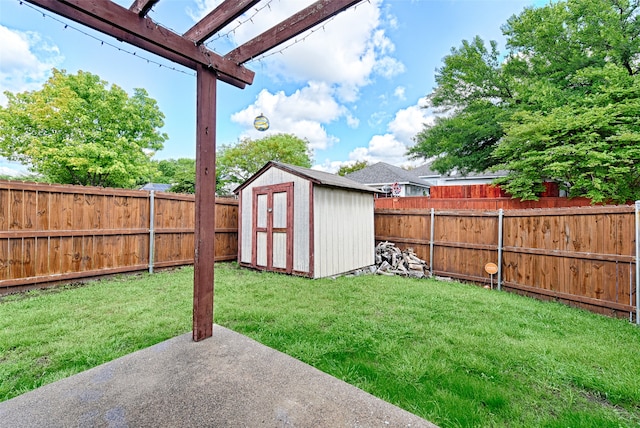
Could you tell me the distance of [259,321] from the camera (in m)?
3.00

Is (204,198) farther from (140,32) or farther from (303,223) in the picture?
(303,223)

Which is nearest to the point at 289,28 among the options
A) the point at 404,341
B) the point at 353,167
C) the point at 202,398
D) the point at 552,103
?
the point at 202,398

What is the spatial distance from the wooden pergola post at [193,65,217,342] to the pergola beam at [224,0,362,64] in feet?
1.12

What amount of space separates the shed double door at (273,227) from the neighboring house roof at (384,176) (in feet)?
38.9

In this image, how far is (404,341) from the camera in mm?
2555

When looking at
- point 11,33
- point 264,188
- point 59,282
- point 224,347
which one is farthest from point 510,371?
point 11,33

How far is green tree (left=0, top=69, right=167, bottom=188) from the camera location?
39.5 ft

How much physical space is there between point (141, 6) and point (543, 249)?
5731mm

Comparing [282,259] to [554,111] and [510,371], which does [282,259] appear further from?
[554,111]

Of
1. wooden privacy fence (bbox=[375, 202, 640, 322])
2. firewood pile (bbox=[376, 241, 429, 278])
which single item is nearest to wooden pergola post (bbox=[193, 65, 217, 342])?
firewood pile (bbox=[376, 241, 429, 278])

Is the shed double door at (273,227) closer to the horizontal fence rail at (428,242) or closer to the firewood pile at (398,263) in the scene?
the horizontal fence rail at (428,242)

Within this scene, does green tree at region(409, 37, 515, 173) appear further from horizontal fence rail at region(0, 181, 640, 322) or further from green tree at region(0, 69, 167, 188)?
green tree at region(0, 69, 167, 188)

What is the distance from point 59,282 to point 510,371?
244 inches

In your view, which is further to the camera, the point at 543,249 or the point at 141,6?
the point at 543,249
